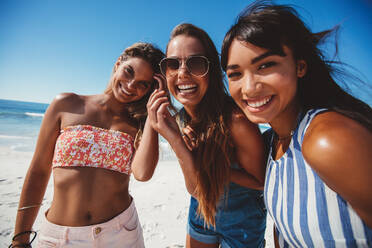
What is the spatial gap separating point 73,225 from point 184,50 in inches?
89.0

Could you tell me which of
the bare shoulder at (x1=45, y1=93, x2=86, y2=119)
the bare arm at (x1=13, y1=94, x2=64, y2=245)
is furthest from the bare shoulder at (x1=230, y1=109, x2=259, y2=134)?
the bare arm at (x1=13, y1=94, x2=64, y2=245)

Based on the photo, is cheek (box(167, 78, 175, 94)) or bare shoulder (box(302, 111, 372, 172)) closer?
bare shoulder (box(302, 111, 372, 172))

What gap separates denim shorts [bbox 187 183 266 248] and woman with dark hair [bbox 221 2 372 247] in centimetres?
48

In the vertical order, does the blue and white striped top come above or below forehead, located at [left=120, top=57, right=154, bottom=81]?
below

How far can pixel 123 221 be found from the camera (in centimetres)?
191

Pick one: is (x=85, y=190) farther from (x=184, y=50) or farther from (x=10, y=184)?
(x=10, y=184)

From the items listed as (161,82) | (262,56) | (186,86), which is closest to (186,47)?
(186,86)

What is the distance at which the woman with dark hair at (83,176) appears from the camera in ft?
5.80

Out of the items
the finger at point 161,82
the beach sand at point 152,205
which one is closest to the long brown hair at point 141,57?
the finger at point 161,82

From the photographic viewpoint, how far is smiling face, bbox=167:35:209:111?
1913 millimetres

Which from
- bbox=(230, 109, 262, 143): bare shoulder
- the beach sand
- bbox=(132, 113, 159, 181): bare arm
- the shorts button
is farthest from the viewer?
the beach sand

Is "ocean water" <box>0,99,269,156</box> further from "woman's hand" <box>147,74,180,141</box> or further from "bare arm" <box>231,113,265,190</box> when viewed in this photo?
"bare arm" <box>231,113,265,190</box>

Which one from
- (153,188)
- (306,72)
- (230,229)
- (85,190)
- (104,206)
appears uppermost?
(306,72)

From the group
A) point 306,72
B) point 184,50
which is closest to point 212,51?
point 184,50
